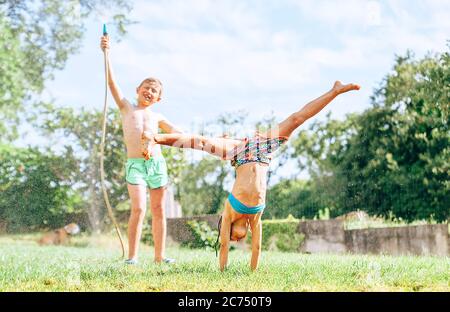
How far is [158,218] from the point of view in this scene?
17.0 feet

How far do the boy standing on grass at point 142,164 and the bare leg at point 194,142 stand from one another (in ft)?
3.82

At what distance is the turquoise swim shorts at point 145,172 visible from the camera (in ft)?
16.3

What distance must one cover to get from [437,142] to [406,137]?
1.05 m

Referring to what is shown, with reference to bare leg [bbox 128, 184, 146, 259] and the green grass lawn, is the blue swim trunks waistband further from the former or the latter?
bare leg [bbox 128, 184, 146, 259]

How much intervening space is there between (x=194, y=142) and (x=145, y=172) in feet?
4.28

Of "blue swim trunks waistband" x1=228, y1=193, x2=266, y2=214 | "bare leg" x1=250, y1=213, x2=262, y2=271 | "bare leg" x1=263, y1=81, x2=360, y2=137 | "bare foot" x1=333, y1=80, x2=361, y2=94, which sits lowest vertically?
"bare leg" x1=250, y1=213, x2=262, y2=271

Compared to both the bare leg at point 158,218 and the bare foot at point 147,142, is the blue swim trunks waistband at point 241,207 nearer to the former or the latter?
the bare foot at point 147,142

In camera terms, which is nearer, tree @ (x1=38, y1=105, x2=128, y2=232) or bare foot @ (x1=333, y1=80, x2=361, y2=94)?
bare foot @ (x1=333, y1=80, x2=361, y2=94)

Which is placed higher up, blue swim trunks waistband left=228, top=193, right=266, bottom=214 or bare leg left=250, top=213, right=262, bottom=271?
blue swim trunks waistband left=228, top=193, right=266, bottom=214

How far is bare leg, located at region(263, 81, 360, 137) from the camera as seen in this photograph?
3.87m

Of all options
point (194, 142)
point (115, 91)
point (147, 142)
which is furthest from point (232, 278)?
point (115, 91)

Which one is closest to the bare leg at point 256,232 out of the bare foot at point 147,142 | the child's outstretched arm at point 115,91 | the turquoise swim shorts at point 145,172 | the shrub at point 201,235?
the bare foot at point 147,142

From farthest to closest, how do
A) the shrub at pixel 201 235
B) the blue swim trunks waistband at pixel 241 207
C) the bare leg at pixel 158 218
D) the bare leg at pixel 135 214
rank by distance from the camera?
the shrub at pixel 201 235 < the bare leg at pixel 158 218 < the bare leg at pixel 135 214 < the blue swim trunks waistband at pixel 241 207

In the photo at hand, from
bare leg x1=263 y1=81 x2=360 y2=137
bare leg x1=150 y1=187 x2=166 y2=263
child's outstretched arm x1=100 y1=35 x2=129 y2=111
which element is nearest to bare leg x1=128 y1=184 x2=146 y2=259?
bare leg x1=150 y1=187 x2=166 y2=263
